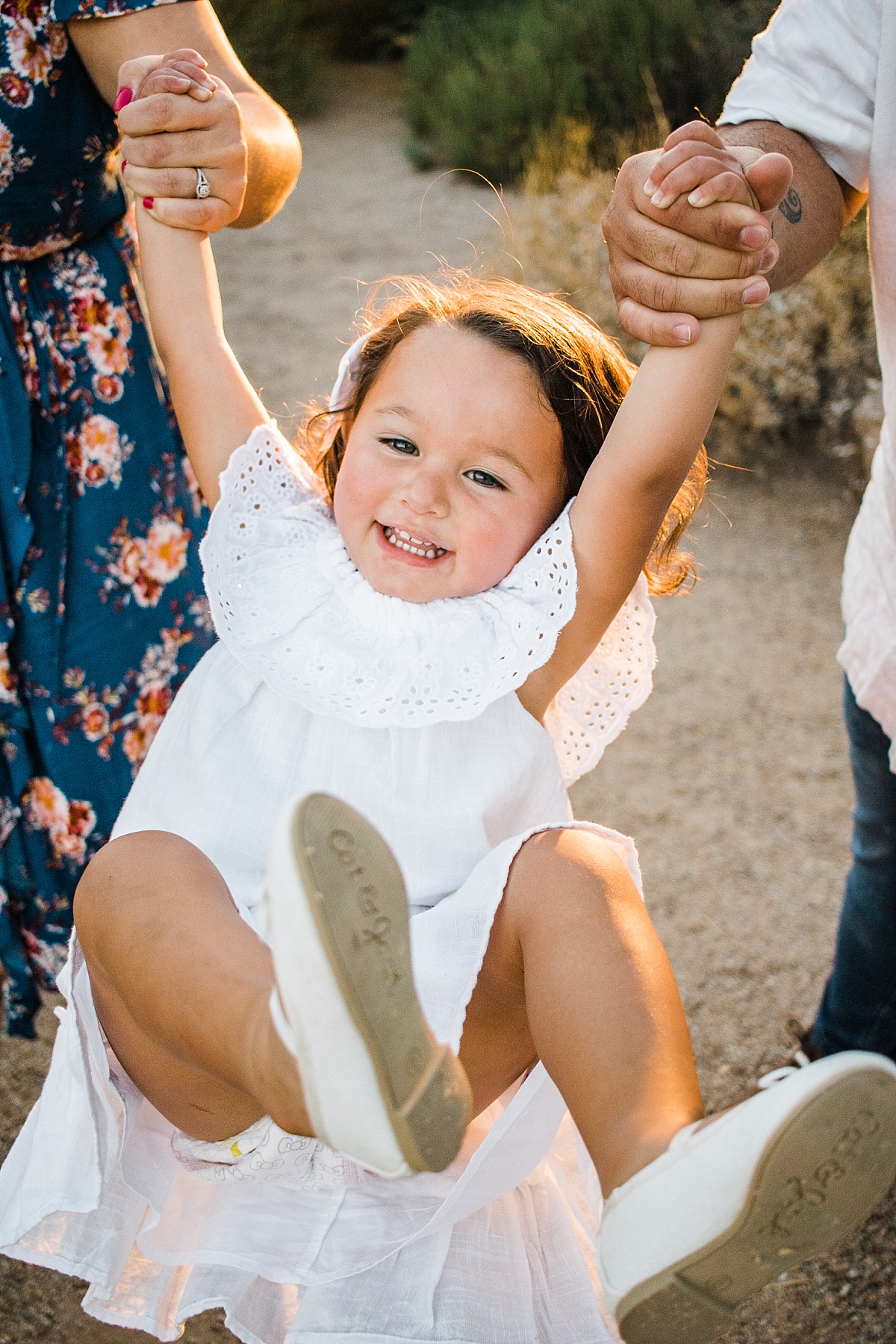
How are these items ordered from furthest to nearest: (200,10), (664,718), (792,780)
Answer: (664,718) → (792,780) → (200,10)

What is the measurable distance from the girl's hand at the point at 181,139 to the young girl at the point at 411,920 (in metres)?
0.03

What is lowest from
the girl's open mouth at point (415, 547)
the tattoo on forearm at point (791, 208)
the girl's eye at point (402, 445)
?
the girl's open mouth at point (415, 547)

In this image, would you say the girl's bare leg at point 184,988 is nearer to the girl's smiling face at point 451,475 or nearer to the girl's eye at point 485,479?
the girl's smiling face at point 451,475

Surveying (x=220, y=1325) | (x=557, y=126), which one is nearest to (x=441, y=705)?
(x=220, y=1325)

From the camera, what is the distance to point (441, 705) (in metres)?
1.46

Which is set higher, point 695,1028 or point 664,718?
point 695,1028

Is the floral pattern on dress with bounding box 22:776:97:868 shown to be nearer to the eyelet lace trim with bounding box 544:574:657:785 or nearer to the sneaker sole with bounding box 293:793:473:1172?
the eyelet lace trim with bounding box 544:574:657:785

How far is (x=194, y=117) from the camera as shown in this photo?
4.80ft

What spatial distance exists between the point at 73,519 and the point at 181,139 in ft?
1.90

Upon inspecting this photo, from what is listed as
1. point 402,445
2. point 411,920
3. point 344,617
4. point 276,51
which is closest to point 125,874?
point 411,920

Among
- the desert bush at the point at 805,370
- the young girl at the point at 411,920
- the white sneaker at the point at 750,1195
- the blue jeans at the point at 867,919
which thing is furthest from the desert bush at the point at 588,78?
the white sneaker at the point at 750,1195

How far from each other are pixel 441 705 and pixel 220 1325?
1110mm

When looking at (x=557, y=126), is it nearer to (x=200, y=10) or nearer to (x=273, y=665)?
(x=200, y=10)

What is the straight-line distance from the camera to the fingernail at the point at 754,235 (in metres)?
1.28
